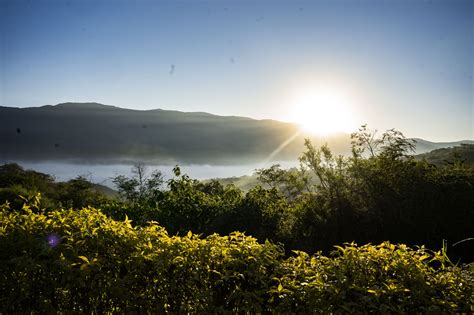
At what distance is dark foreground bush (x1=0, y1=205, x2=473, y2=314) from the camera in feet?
Answer: 10.5

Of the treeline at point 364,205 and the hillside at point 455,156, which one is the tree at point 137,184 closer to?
the hillside at point 455,156

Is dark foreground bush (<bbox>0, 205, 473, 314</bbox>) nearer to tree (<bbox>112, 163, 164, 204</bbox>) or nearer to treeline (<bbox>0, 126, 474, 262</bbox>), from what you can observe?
treeline (<bbox>0, 126, 474, 262</bbox>)

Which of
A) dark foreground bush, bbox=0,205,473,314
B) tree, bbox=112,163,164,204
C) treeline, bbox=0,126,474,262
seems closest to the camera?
dark foreground bush, bbox=0,205,473,314

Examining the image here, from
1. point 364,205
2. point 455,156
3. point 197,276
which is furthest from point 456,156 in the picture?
point 197,276

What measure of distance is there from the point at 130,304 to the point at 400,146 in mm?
8962

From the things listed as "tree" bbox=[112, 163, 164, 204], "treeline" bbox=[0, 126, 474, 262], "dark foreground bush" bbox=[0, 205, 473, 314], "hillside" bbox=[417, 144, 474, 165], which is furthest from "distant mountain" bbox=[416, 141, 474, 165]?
"tree" bbox=[112, 163, 164, 204]

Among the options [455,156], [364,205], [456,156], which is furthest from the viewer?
[455,156]

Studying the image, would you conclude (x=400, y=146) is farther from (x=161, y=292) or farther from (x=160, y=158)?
(x=160, y=158)

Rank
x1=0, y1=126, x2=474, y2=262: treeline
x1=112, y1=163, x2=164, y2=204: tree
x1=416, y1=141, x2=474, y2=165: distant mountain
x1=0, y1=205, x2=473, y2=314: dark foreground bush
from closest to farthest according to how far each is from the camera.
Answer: x1=0, y1=205, x2=473, y2=314: dark foreground bush, x1=0, y1=126, x2=474, y2=262: treeline, x1=416, y1=141, x2=474, y2=165: distant mountain, x1=112, y1=163, x2=164, y2=204: tree

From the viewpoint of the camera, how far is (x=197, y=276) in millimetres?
3646

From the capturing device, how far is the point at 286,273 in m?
3.70

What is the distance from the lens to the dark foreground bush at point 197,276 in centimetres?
319

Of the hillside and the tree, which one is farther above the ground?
the hillside

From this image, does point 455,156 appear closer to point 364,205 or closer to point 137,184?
point 364,205
